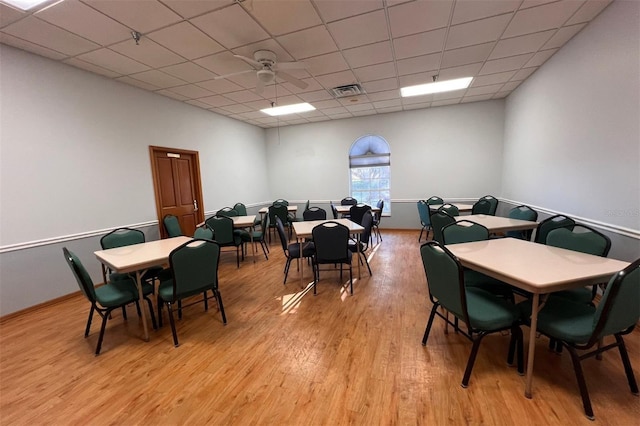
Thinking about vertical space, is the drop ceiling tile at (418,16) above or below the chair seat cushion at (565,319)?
above

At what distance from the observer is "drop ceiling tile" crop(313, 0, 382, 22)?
2.49m

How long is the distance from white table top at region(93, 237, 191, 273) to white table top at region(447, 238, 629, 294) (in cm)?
268

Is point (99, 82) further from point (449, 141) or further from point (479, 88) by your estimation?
point (449, 141)

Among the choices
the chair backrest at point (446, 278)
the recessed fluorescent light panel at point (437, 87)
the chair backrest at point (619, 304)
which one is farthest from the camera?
the recessed fluorescent light panel at point (437, 87)

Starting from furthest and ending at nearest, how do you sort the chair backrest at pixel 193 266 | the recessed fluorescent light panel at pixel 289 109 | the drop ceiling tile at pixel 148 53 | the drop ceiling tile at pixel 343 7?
the recessed fluorescent light panel at pixel 289 109
the drop ceiling tile at pixel 148 53
the drop ceiling tile at pixel 343 7
the chair backrest at pixel 193 266

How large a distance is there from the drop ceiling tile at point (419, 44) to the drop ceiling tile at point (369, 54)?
0.40 ft

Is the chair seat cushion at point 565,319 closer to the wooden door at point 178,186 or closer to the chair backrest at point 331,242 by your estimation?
the chair backrest at point 331,242

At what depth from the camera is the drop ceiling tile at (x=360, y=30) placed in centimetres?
276

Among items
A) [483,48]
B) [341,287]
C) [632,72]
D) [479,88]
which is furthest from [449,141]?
[341,287]

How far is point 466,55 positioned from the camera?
3689mm

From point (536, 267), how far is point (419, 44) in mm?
2932

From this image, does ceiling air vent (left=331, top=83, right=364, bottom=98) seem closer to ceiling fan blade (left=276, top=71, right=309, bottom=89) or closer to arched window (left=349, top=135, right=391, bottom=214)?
ceiling fan blade (left=276, top=71, right=309, bottom=89)

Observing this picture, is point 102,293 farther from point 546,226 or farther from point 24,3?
point 546,226

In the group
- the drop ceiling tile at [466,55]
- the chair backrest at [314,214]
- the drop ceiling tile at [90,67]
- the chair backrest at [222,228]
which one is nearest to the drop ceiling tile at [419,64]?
the drop ceiling tile at [466,55]
